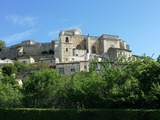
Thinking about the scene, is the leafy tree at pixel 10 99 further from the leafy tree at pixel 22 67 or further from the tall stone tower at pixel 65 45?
the tall stone tower at pixel 65 45

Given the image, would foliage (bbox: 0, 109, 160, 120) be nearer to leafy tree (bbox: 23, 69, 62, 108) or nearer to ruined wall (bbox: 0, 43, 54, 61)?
leafy tree (bbox: 23, 69, 62, 108)

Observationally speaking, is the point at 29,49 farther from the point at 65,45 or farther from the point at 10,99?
the point at 10,99

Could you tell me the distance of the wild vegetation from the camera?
2741cm

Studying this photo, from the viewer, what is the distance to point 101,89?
2958 centimetres

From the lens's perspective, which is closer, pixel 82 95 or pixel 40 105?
pixel 82 95

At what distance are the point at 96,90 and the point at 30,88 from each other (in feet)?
34.7

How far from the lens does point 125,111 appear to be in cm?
2425

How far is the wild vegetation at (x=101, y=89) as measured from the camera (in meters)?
27.4

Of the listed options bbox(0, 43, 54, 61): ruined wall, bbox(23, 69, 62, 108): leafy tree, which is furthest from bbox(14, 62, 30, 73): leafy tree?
bbox(23, 69, 62, 108): leafy tree

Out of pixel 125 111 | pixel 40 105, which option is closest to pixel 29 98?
pixel 40 105

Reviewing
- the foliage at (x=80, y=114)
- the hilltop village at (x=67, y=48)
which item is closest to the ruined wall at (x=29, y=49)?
the hilltop village at (x=67, y=48)

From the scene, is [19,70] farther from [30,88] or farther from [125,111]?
[125,111]

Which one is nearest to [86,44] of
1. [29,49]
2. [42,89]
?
[29,49]

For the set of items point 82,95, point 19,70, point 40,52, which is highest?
point 40,52
